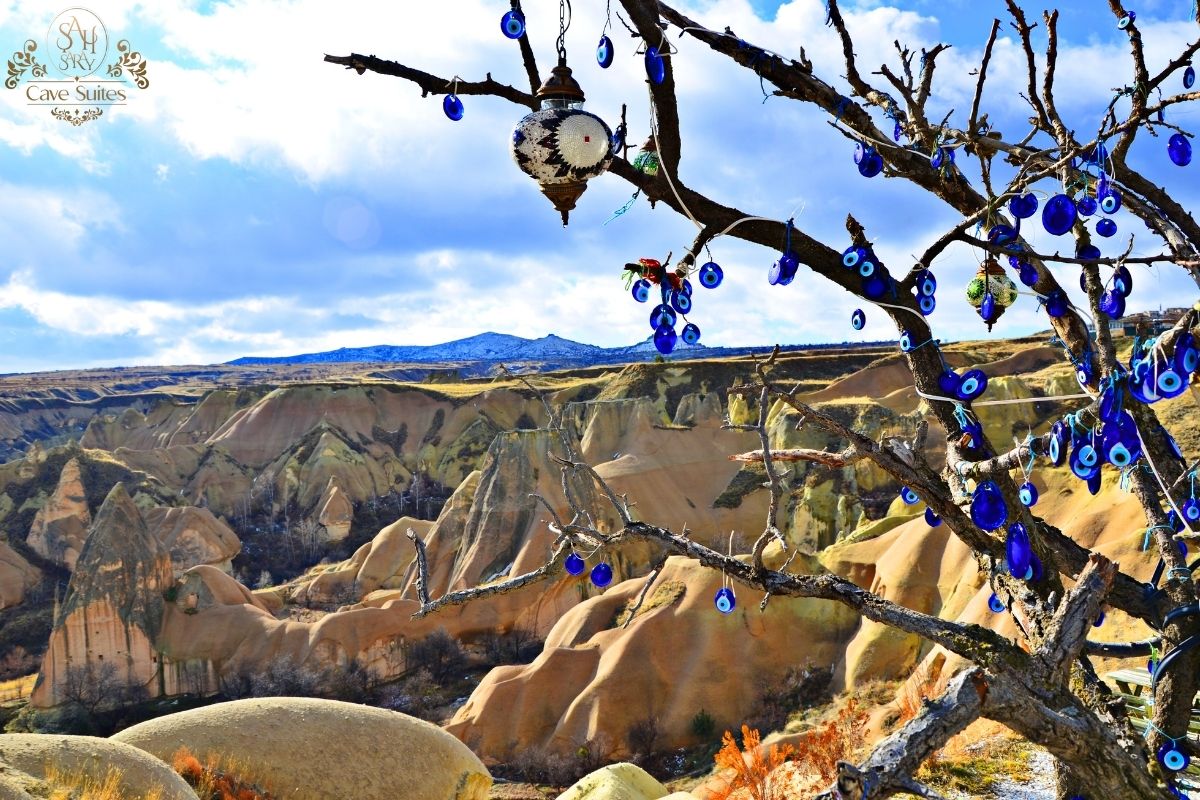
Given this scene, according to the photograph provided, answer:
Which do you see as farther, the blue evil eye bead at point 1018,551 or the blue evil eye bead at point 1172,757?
the blue evil eye bead at point 1172,757

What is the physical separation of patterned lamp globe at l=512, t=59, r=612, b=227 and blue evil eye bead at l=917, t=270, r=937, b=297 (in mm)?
1249

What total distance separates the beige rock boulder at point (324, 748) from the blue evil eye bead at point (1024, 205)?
484 inches

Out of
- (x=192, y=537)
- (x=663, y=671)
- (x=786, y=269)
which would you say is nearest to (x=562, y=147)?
(x=786, y=269)

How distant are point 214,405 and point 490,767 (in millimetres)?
54328

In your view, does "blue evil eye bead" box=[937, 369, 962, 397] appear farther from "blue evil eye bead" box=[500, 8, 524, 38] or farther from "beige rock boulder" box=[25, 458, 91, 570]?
"beige rock boulder" box=[25, 458, 91, 570]

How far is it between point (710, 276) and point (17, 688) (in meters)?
35.8

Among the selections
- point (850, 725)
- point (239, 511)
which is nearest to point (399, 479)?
point (239, 511)

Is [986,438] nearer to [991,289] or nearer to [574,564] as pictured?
[991,289]

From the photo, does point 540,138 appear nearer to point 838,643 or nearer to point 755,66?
point 755,66

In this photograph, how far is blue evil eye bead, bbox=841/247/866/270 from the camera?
112 inches

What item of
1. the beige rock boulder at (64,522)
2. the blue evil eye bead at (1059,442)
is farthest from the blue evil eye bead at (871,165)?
the beige rock boulder at (64,522)

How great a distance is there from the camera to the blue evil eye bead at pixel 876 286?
304 cm

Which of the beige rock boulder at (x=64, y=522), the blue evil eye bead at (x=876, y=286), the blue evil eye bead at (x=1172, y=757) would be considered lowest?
the beige rock boulder at (x=64, y=522)

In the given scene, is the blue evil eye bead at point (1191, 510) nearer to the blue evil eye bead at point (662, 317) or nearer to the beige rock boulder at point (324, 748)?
the blue evil eye bead at point (662, 317)
